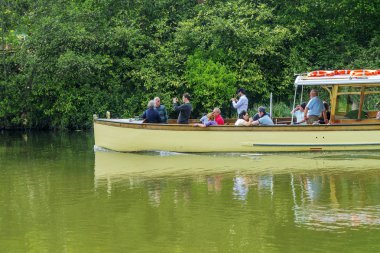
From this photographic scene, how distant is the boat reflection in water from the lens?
50.0ft

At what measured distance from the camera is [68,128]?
37.1 metres

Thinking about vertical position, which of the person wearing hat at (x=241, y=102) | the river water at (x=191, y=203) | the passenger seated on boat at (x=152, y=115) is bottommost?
the river water at (x=191, y=203)

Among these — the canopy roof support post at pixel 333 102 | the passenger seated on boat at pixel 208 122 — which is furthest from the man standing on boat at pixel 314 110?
the passenger seated on boat at pixel 208 122

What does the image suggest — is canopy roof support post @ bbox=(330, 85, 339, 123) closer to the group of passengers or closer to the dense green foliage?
the group of passengers

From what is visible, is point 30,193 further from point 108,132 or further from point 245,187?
point 108,132

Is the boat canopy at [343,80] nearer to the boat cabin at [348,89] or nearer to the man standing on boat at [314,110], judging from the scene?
the boat cabin at [348,89]

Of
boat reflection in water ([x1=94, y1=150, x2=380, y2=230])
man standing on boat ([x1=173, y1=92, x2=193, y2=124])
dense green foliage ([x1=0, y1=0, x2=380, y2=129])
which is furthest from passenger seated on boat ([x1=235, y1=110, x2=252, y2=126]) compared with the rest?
dense green foliage ([x1=0, y1=0, x2=380, y2=129])

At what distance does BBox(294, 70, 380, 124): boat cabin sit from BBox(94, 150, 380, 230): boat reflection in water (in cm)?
133

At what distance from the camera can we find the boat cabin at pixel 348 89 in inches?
958

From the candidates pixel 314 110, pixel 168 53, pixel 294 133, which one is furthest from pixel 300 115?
pixel 168 53

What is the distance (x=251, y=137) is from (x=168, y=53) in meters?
12.3

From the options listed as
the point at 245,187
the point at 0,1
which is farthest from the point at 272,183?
the point at 0,1

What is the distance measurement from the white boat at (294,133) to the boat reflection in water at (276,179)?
27 cm

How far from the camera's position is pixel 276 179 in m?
19.3
